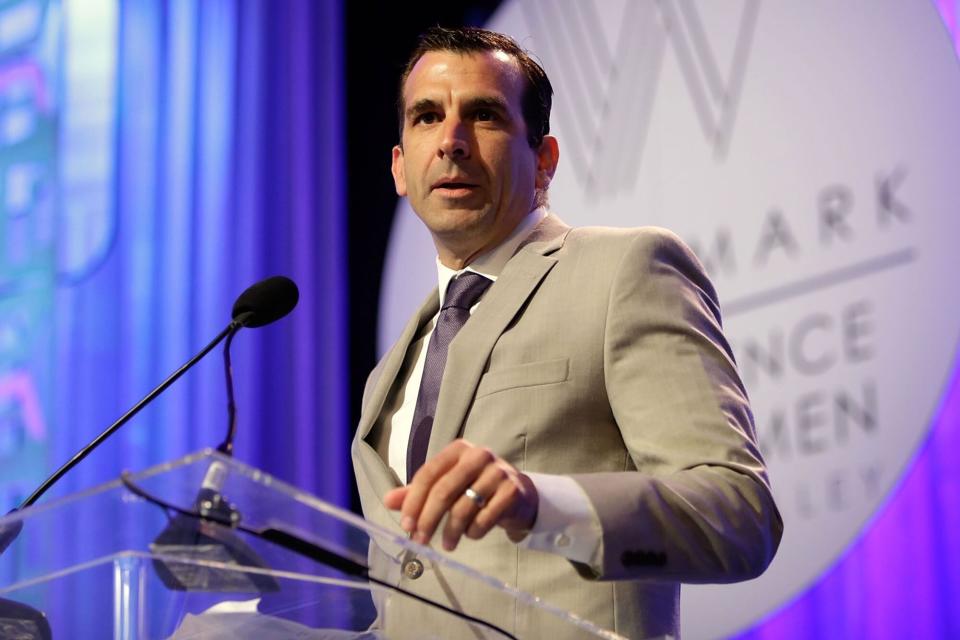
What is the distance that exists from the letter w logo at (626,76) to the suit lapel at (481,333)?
148cm

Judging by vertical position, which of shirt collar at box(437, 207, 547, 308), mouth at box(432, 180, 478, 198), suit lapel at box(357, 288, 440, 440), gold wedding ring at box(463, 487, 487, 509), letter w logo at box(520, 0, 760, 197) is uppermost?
letter w logo at box(520, 0, 760, 197)

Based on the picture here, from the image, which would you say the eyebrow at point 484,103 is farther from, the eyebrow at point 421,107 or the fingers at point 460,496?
the fingers at point 460,496

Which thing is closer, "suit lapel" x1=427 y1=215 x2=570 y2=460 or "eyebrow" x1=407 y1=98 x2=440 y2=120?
"suit lapel" x1=427 y1=215 x2=570 y2=460

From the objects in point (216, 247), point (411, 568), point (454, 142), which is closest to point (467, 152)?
point (454, 142)

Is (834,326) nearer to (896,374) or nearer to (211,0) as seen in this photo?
(896,374)

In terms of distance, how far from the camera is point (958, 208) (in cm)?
267

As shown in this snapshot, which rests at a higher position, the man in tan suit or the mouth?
the mouth

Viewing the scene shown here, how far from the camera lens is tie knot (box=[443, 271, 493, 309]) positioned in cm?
202

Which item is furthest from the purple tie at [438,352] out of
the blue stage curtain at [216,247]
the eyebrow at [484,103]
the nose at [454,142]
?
the blue stage curtain at [216,247]

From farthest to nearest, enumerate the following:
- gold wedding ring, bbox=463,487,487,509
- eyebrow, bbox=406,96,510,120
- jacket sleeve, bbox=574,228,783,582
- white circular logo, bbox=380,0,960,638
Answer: white circular logo, bbox=380,0,960,638
eyebrow, bbox=406,96,510,120
jacket sleeve, bbox=574,228,783,582
gold wedding ring, bbox=463,487,487,509

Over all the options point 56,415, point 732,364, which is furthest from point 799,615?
point 56,415

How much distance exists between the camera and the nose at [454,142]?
6.82ft

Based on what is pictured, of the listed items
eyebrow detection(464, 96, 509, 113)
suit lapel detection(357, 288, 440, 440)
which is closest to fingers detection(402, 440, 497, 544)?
suit lapel detection(357, 288, 440, 440)

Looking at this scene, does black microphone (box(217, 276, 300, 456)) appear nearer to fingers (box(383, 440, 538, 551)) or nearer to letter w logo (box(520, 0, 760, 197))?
fingers (box(383, 440, 538, 551))
